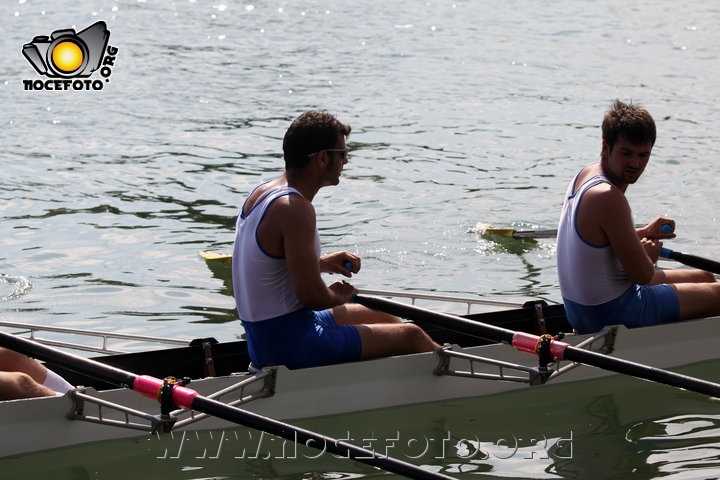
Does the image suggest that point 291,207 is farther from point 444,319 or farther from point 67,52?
point 67,52

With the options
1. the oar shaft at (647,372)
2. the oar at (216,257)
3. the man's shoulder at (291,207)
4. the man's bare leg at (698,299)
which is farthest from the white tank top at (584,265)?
the oar at (216,257)

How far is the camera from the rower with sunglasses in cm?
651

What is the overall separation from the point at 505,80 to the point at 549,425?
14.6 m

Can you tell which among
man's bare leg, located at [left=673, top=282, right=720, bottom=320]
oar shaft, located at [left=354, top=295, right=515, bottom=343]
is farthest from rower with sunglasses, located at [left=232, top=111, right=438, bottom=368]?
man's bare leg, located at [left=673, top=282, right=720, bottom=320]

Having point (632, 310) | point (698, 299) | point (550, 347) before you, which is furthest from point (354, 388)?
point (698, 299)

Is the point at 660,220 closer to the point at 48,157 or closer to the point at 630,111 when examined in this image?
the point at 630,111

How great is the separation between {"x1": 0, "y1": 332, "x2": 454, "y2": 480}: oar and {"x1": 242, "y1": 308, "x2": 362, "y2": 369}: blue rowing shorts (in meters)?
0.91

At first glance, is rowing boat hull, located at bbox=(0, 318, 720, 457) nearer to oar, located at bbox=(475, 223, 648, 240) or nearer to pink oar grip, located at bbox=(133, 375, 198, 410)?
pink oar grip, located at bbox=(133, 375, 198, 410)

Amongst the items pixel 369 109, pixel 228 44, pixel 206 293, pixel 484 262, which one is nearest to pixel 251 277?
pixel 206 293

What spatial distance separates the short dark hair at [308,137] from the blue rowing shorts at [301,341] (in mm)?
950

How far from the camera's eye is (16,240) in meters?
12.3

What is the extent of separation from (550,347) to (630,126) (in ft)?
5.14

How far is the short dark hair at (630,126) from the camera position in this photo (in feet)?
23.7

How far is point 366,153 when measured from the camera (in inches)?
648
